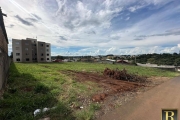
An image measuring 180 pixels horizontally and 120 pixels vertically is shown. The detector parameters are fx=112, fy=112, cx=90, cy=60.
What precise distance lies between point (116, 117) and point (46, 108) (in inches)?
84.9

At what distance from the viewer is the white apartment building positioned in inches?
1205

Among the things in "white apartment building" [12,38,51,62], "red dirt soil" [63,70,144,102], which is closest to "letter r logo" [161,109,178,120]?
"red dirt soil" [63,70,144,102]

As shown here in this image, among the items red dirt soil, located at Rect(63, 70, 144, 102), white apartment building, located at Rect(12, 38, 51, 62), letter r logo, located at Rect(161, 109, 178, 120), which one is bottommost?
red dirt soil, located at Rect(63, 70, 144, 102)

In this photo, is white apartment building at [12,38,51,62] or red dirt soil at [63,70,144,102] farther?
white apartment building at [12,38,51,62]

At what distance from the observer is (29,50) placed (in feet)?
105

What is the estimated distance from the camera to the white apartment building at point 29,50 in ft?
100

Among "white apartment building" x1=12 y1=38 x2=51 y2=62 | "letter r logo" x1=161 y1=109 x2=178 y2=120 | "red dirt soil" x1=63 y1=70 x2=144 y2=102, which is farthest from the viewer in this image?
"white apartment building" x1=12 y1=38 x2=51 y2=62

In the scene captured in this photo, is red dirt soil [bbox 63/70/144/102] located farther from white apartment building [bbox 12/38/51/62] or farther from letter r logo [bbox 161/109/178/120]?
white apartment building [bbox 12/38/51/62]

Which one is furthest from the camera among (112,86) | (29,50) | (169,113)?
(29,50)

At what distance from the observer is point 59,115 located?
319cm

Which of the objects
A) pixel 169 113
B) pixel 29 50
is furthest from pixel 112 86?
pixel 29 50

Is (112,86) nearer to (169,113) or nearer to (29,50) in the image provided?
(169,113)

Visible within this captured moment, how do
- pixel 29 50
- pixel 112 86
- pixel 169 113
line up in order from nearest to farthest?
pixel 169 113
pixel 112 86
pixel 29 50

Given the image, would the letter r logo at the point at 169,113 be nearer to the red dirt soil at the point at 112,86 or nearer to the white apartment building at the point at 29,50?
A: the red dirt soil at the point at 112,86
